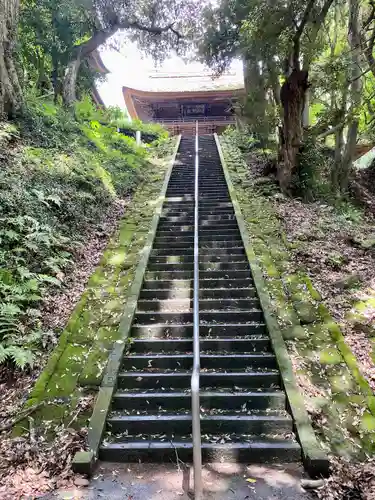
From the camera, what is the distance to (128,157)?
13703 mm

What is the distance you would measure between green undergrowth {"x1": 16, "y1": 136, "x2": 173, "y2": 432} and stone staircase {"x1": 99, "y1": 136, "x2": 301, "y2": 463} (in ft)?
1.04

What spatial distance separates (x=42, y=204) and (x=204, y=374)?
14.9 feet

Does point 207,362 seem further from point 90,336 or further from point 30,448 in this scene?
point 30,448

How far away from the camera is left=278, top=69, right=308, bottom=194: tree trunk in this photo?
962 centimetres

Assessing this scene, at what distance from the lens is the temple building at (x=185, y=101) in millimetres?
24703

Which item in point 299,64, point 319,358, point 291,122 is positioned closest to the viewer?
point 319,358

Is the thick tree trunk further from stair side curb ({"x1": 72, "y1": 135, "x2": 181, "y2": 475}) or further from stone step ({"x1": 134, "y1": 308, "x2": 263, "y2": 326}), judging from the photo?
stone step ({"x1": 134, "y1": 308, "x2": 263, "y2": 326})

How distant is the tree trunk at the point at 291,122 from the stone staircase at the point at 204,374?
13.5 ft

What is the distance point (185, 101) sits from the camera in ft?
85.4

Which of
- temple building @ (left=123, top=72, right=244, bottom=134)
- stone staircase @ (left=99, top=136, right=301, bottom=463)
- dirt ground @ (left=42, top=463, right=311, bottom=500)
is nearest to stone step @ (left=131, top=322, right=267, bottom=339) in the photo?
stone staircase @ (left=99, top=136, right=301, bottom=463)

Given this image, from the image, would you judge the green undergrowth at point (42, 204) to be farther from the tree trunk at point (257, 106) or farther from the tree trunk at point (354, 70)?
the tree trunk at point (354, 70)

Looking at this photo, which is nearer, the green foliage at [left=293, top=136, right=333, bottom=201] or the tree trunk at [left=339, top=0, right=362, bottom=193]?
the tree trunk at [left=339, top=0, right=362, bottom=193]

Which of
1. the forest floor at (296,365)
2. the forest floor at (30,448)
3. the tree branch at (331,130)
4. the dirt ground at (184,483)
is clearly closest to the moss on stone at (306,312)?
the forest floor at (296,365)

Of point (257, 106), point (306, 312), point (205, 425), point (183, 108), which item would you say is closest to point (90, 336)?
point (205, 425)
